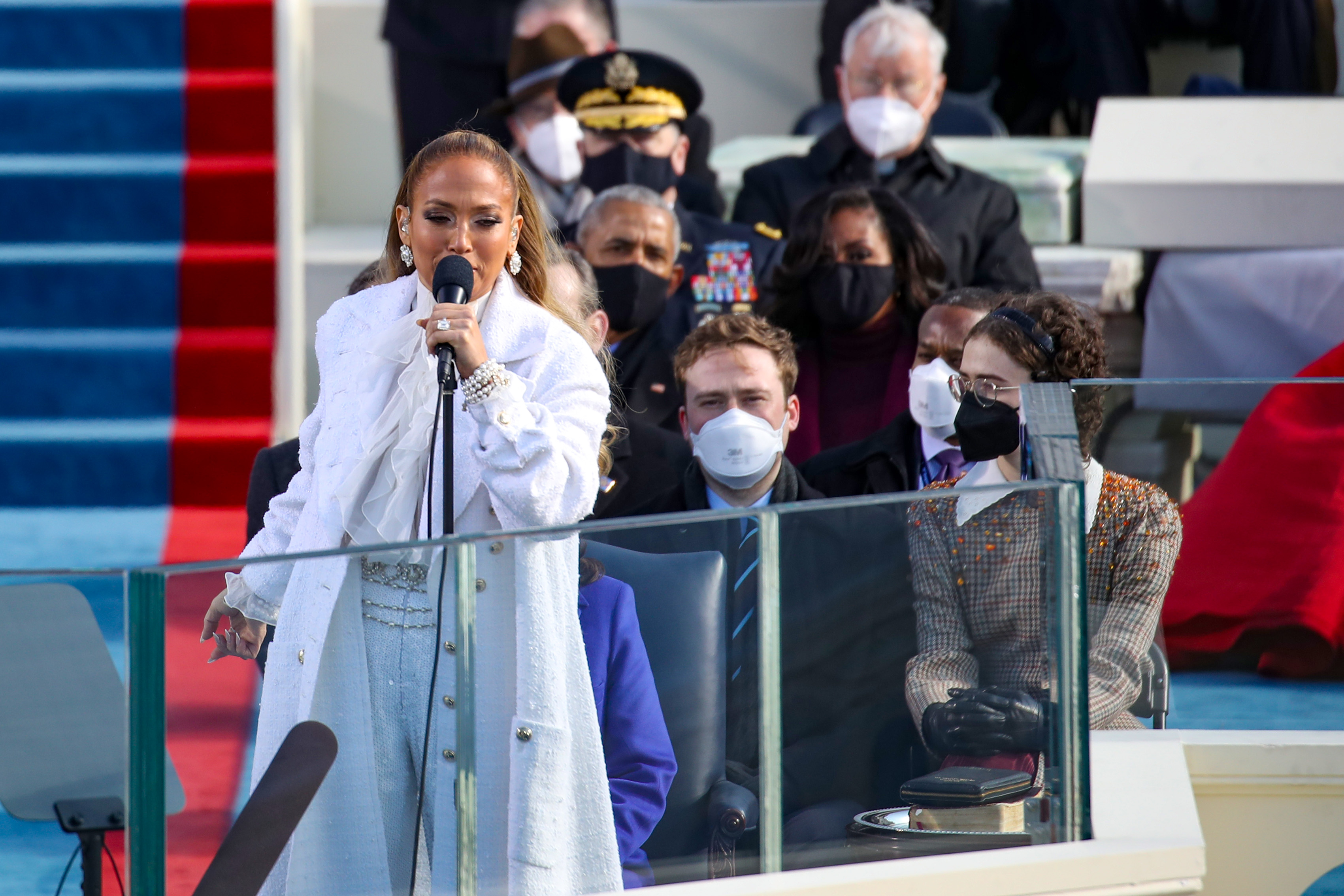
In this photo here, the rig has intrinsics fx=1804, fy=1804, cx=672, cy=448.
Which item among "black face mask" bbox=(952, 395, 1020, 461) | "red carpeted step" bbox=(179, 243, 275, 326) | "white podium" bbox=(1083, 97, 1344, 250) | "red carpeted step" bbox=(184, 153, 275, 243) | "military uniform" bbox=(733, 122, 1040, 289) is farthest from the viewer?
"red carpeted step" bbox=(184, 153, 275, 243)

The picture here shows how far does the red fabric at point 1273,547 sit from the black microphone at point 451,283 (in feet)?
3.27

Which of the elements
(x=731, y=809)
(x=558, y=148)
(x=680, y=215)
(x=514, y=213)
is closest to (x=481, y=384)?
(x=514, y=213)

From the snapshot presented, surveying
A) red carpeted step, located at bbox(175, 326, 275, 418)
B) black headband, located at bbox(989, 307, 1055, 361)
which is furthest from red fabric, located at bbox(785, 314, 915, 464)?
red carpeted step, located at bbox(175, 326, 275, 418)

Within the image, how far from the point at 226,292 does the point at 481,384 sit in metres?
4.18

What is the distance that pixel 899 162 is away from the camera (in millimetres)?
4637

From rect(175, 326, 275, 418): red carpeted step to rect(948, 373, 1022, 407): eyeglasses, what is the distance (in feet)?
11.2

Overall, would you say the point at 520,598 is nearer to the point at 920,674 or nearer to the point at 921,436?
the point at 920,674

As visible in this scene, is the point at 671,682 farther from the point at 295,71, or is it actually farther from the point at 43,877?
the point at 295,71

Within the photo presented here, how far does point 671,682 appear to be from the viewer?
5.98 ft

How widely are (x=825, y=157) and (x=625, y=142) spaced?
574mm

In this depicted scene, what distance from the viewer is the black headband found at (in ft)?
8.62

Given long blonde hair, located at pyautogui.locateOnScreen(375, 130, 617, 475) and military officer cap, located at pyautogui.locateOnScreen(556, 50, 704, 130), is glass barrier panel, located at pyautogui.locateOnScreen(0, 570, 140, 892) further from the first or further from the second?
military officer cap, located at pyautogui.locateOnScreen(556, 50, 704, 130)

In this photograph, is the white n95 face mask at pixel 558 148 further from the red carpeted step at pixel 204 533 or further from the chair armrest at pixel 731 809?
the chair armrest at pixel 731 809

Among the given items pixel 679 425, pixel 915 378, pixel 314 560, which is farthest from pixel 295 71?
pixel 314 560
